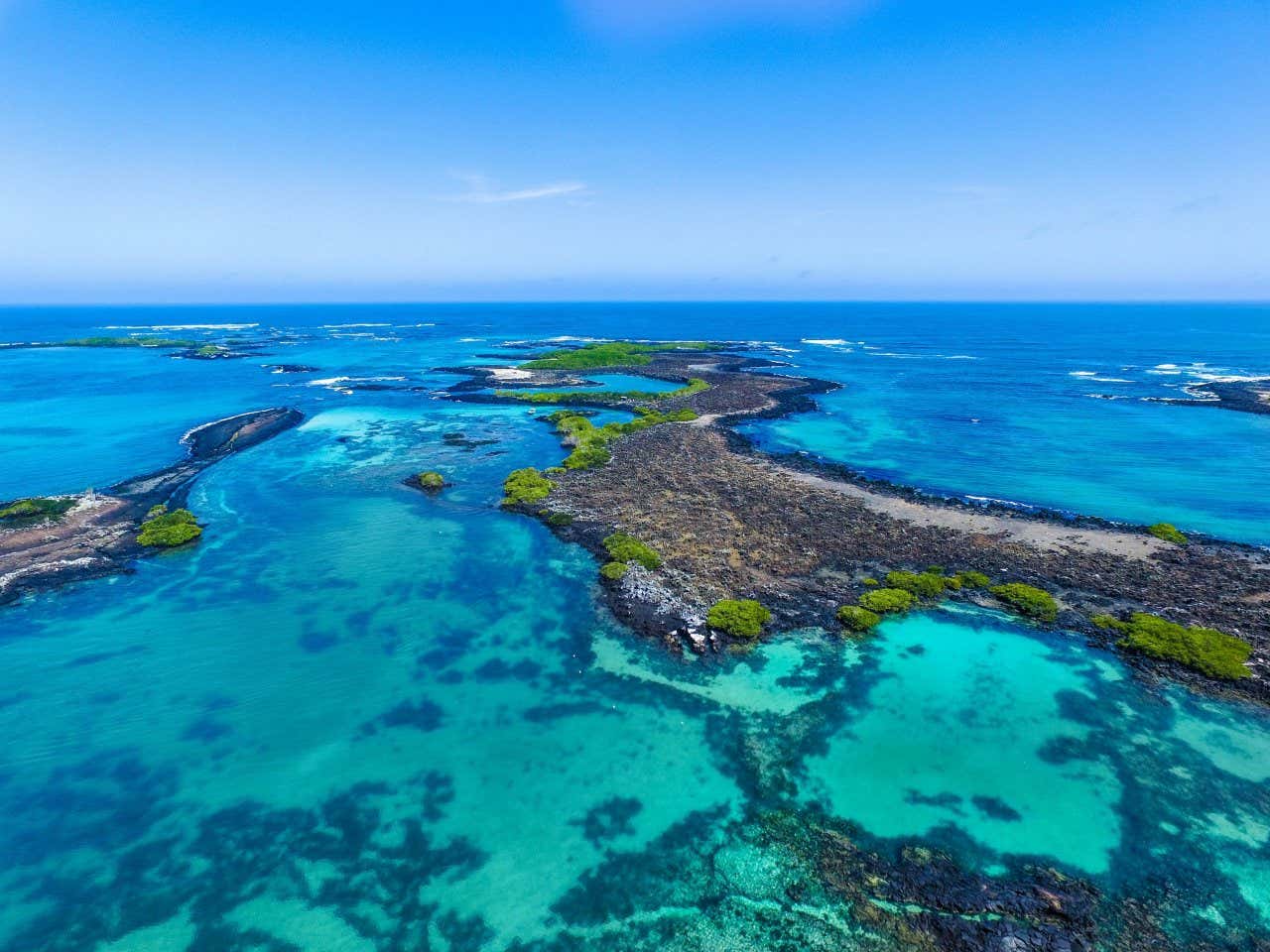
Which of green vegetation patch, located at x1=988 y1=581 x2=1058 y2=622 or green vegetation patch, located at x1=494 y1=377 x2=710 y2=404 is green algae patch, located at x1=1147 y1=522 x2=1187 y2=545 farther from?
green vegetation patch, located at x1=494 y1=377 x2=710 y2=404

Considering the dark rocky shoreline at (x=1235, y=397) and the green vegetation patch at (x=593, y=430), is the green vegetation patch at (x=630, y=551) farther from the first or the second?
the dark rocky shoreline at (x=1235, y=397)

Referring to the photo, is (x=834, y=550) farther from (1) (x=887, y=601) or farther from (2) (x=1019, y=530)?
(2) (x=1019, y=530)

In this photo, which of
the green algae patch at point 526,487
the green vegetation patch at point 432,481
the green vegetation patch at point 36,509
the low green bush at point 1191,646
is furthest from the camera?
the green vegetation patch at point 432,481

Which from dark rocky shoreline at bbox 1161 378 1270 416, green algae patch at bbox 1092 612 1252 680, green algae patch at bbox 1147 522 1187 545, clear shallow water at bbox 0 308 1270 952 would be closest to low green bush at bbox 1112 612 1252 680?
green algae patch at bbox 1092 612 1252 680

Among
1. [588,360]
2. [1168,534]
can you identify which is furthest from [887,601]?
[588,360]

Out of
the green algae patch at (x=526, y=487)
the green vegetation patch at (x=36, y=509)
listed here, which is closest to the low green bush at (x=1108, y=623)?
the green algae patch at (x=526, y=487)
